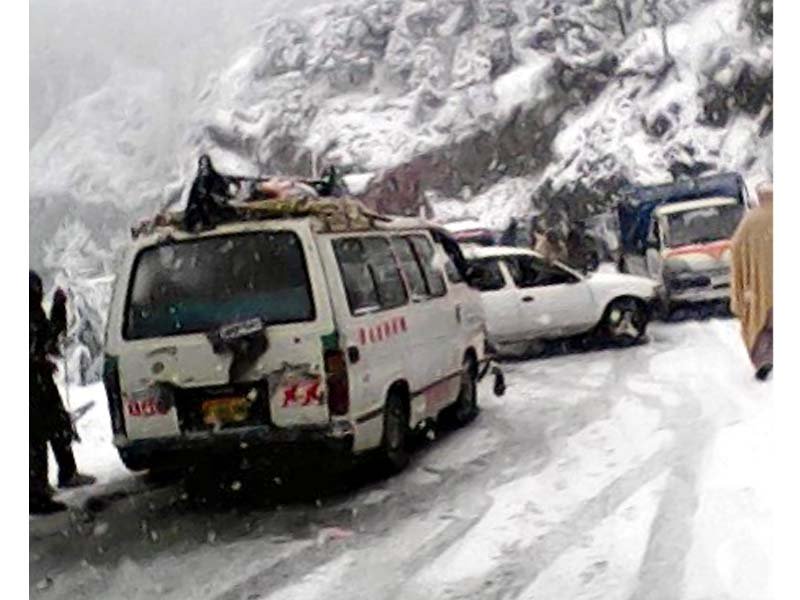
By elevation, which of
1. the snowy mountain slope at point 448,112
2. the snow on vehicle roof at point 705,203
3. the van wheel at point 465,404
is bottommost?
the van wheel at point 465,404

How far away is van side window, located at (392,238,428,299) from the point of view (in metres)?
Result: 3.14

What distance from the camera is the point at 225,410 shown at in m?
3.12

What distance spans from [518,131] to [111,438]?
1194 millimetres

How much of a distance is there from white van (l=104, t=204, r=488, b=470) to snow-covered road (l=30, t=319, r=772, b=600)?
10cm

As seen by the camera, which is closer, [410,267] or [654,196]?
[654,196]

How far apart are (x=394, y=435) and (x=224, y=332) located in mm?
458

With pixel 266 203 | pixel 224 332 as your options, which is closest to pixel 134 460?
pixel 224 332

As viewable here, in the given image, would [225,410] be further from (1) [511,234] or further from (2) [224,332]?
(1) [511,234]

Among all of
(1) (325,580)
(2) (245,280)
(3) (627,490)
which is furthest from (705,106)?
(1) (325,580)

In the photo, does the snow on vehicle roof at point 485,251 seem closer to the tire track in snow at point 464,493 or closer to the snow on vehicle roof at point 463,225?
the snow on vehicle roof at point 463,225

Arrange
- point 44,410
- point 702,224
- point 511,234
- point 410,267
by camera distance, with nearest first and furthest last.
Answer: point 702,224, point 511,234, point 410,267, point 44,410

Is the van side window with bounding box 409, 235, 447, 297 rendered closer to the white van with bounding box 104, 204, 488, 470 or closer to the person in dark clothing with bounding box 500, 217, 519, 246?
the white van with bounding box 104, 204, 488, 470

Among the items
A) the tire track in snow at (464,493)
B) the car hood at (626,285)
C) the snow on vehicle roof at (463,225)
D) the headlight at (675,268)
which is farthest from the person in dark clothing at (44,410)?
the headlight at (675,268)

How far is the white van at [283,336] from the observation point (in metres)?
3.06
